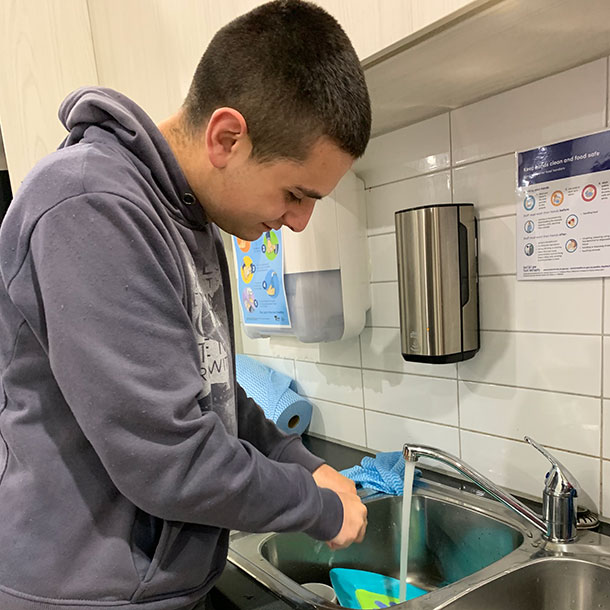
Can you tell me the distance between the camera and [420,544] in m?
1.05

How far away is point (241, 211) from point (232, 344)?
0.21 meters

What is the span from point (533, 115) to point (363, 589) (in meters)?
0.89

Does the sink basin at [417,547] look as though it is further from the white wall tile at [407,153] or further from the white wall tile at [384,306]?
the white wall tile at [407,153]

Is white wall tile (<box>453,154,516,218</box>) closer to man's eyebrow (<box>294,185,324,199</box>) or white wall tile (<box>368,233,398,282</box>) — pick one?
white wall tile (<box>368,233,398,282</box>)

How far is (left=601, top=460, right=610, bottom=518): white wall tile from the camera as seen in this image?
2.79 feet

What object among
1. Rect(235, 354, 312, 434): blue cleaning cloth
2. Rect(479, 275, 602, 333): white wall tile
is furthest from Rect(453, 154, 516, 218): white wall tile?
Rect(235, 354, 312, 434): blue cleaning cloth

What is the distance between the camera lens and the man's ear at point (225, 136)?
0.53 meters

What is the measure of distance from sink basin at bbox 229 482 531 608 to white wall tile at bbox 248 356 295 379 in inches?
20.6

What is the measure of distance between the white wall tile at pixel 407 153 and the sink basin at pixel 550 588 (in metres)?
0.72

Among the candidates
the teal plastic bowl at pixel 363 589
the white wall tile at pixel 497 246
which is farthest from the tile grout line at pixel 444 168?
the teal plastic bowl at pixel 363 589

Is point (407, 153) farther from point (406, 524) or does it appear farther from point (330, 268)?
point (406, 524)

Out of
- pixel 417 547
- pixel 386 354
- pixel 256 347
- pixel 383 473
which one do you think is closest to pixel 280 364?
pixel 256 347

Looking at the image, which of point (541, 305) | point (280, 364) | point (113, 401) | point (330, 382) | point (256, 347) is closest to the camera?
point (113, 401)

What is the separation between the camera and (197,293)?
1.98 feet
